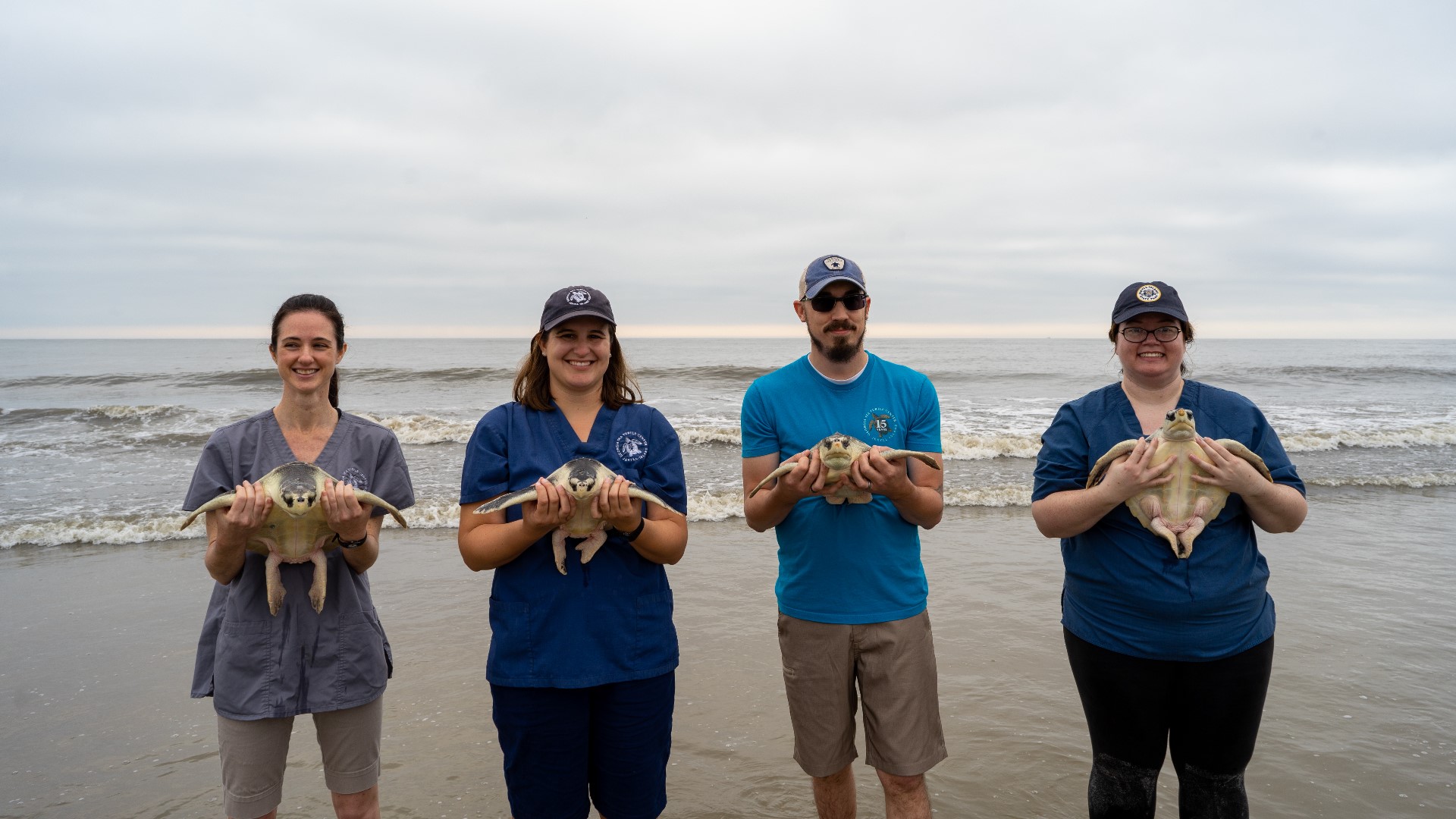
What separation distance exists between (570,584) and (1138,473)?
226 centimetres

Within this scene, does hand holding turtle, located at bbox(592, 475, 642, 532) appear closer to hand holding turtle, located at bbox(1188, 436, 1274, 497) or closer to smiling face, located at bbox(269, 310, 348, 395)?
smiling face, located at bbox(269, 310, 348, 395)

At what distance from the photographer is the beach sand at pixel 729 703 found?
175 inches

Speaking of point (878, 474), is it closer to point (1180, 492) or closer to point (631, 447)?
point (631, 447)

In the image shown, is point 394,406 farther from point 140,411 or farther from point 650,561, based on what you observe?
point 650,561

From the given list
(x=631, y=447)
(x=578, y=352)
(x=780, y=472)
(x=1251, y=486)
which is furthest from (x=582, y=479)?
(x=1251, y=486)

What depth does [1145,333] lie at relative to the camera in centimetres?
335

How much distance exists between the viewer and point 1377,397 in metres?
27.7

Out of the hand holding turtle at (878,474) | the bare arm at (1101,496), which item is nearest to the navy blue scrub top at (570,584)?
the hand holding turtle at (878,474)

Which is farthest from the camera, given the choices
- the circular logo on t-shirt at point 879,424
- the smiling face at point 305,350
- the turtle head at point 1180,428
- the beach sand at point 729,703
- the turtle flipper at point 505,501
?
the beach sand at point 729,703

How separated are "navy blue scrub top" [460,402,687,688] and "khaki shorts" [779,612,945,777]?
2.33 feet

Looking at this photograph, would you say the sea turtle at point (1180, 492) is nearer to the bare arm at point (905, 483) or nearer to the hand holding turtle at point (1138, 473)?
the hand holding turtle at point (1138, 473)

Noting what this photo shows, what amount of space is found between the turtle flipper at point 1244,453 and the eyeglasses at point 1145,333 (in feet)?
1.59

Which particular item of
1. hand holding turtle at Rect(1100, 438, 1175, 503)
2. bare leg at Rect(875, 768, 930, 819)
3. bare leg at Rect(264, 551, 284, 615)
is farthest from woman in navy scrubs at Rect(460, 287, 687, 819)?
hand holding turtle at Rect(1100, 438, 1175, 503)

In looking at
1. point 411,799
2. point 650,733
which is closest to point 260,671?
point 650,733
